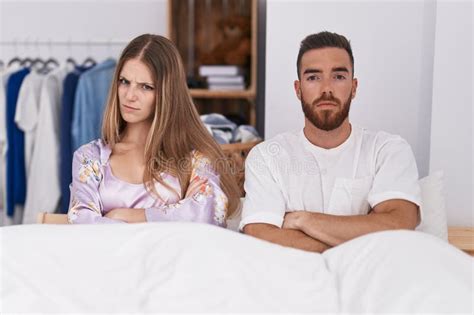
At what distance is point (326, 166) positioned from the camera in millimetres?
1648

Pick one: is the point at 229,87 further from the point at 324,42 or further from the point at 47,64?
the point at 324,42

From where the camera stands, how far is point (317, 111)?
64.0 inches

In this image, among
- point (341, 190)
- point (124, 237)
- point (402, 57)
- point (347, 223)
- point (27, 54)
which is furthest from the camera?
point (27, 54)

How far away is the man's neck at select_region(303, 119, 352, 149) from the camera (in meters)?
1.66

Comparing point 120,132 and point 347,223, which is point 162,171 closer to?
point 120,132

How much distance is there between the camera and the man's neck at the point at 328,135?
65.3 inches

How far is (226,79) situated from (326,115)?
4.68ft

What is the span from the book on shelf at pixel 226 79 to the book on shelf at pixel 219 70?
0.04 feet

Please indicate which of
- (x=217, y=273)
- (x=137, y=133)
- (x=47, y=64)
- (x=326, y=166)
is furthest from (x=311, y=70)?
(x=47, y=64)

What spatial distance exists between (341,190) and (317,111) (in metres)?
0.20

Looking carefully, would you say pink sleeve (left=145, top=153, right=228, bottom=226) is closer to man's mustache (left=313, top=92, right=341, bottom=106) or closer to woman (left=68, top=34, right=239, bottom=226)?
woman (left=68, top=34, right=239, bottom=226)

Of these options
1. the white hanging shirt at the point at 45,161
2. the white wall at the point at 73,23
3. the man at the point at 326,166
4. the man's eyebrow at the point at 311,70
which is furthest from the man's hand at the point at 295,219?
the white wall at the point at 73,23

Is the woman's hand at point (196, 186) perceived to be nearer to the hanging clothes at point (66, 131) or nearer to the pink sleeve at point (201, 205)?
the pink sleeve at point (201, 205)

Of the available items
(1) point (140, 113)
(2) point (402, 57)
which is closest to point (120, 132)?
(1) point (140, 113)
